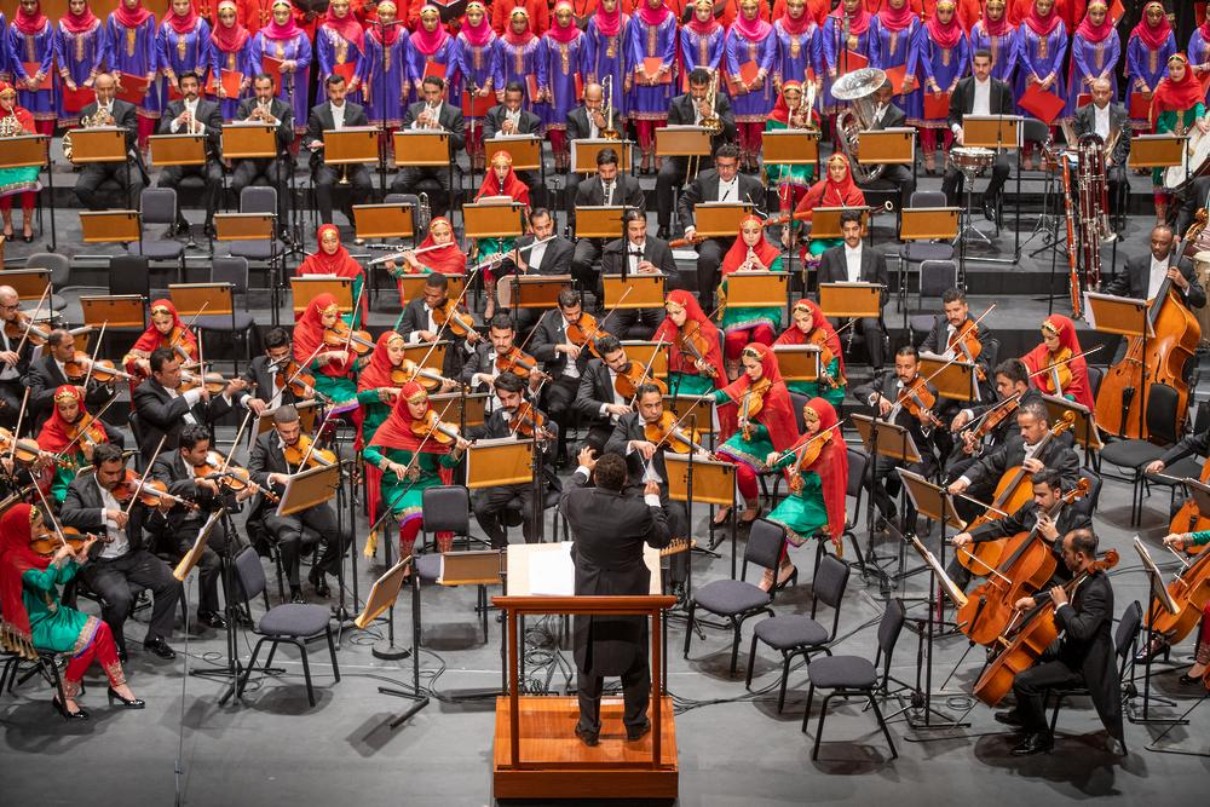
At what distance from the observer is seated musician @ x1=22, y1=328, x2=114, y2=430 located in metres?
10.8

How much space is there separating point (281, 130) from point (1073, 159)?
19.9 feet

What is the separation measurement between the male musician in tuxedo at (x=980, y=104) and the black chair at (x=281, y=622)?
7.20 metres

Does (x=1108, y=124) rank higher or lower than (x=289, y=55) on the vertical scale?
lower

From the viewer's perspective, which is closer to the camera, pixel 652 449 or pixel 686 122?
pixel 652 449

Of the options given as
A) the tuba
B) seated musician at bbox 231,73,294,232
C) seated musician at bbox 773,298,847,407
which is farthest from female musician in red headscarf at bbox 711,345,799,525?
seated musician at bbox 231,73,294,232

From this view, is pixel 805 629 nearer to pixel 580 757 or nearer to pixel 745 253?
pixel 580 757

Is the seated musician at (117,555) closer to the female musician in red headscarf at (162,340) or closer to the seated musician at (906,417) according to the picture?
the female musician in red headscarf at (162,340)

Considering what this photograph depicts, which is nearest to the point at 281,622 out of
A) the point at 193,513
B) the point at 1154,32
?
the point at 193,513

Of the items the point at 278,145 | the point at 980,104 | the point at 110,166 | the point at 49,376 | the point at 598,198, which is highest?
the point at 980,104

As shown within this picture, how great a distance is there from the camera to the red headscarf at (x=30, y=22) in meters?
14.8

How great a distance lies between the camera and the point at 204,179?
543 inches

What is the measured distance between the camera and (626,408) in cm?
1042

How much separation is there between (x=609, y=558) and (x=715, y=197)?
601cm

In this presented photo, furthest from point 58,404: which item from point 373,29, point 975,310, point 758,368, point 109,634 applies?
point 975,310
